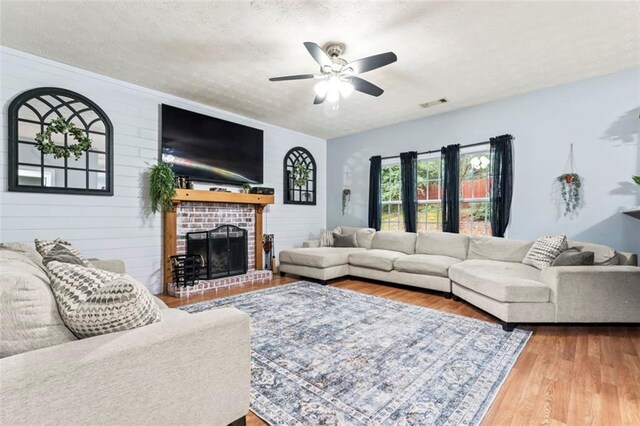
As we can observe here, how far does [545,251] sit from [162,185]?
15.4ft

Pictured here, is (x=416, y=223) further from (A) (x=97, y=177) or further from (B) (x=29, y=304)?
(B) (x=29, y=304)

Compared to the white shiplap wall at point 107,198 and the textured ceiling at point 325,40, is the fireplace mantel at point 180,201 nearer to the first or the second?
the white shiplap wall at point 107,198

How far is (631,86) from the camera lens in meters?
3.42

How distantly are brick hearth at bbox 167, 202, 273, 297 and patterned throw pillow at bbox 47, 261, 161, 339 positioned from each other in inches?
113

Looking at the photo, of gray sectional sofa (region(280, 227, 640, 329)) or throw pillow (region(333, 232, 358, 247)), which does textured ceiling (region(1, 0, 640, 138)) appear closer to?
gray sectional sofa (region(280, 227, 640, 329))

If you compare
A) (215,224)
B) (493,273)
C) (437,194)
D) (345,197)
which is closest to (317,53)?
(493,273)

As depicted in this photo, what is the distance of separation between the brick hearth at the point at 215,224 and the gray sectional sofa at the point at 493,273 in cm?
56

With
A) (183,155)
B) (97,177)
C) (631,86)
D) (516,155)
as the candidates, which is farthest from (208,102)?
(631,86)

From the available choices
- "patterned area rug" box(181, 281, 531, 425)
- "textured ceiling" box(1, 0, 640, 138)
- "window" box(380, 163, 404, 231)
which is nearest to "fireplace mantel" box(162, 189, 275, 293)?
"patterned area rug" box(181, 281, 531, 425)

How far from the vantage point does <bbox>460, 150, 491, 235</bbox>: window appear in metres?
4.55

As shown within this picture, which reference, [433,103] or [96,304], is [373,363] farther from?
[433,103]

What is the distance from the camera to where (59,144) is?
10.8 feet

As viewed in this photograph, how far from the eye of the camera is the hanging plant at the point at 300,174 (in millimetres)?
6000

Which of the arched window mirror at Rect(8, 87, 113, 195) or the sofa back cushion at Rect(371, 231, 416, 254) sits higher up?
the arched window mirror at Rect(8, 87, 113, 195)
